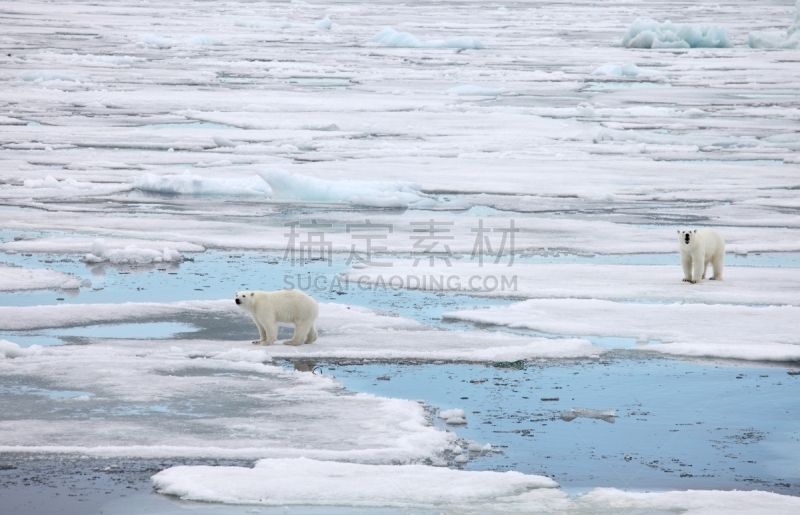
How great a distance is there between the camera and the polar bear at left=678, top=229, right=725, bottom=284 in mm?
7715

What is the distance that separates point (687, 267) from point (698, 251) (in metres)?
0.19

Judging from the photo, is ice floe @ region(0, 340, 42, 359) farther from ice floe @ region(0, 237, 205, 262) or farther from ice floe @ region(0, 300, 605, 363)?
ice floe @ region(0, 237, 205, 262)

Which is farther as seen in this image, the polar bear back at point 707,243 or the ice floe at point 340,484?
the polar bear back at point 707,243

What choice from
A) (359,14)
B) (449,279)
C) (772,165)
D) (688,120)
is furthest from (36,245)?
(359,14)

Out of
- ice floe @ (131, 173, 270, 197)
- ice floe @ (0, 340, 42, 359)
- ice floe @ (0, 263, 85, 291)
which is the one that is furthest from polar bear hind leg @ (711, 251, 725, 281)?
ice floe @ (131, 173, 270, 197)

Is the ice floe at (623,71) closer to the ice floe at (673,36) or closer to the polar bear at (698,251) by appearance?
the ice floe at (673,36)

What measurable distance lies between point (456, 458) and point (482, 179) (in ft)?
28.0

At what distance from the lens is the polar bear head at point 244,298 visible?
6.05 metres

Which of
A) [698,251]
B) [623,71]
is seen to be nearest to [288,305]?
[698,251]

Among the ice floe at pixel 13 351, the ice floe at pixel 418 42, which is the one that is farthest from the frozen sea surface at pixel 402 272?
the ice floe at pixel 418 42

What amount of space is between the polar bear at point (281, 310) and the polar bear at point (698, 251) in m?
3.06

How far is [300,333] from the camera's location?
20.1 feet

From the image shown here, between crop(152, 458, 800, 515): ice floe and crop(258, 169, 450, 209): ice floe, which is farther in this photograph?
crop(258, 169, 450, 209): ice floe

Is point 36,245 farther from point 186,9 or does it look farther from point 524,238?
point 186,9
